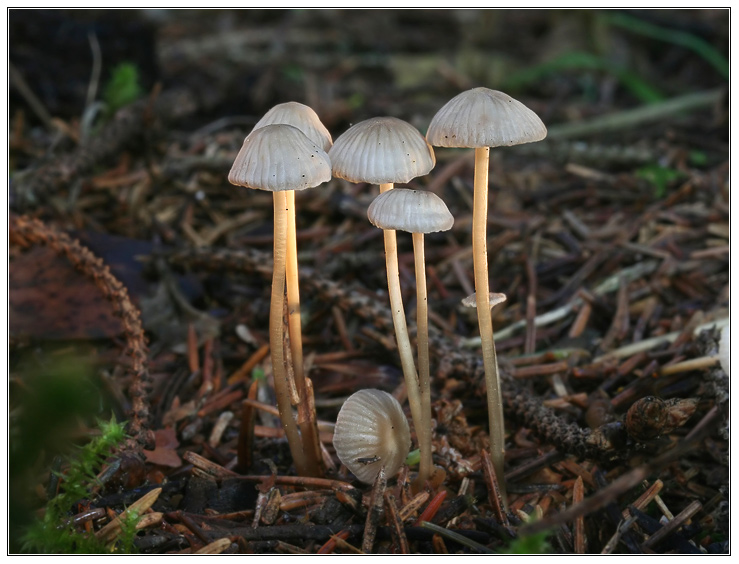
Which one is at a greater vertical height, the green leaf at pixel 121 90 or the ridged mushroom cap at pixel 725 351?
the green leaf at pixel 121 90

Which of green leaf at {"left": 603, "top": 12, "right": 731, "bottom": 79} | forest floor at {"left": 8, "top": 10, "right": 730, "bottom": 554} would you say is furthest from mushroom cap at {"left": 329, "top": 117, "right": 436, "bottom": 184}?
green leaf at {"left": 603, "top": 12, "right": 731, "bottom": 79}

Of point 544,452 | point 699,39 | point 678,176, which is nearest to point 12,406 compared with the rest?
point 544,452

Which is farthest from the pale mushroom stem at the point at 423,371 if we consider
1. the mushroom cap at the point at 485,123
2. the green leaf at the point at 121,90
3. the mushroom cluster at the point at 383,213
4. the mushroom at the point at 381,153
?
the green leaf at the point at 121,90

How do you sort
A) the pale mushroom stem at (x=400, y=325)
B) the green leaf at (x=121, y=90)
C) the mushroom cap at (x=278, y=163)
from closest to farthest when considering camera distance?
the mushroom cap at (x=278, y=163) < the pale mushroom stem at (x=400, y=325) < the green leaf at (x=121, y=90)

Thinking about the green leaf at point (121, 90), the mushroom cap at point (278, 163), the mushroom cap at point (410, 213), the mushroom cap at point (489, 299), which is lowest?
the mushroom cap at point (489, 299)

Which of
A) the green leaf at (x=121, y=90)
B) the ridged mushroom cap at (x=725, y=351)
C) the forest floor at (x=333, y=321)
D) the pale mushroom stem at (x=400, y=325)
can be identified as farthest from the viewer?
the green leaf at (x=121, y=90)

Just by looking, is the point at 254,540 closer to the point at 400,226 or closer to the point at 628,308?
the point at 400,226

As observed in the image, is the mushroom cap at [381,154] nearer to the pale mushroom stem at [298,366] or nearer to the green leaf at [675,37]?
the pale mushroom stem at [298,366]
